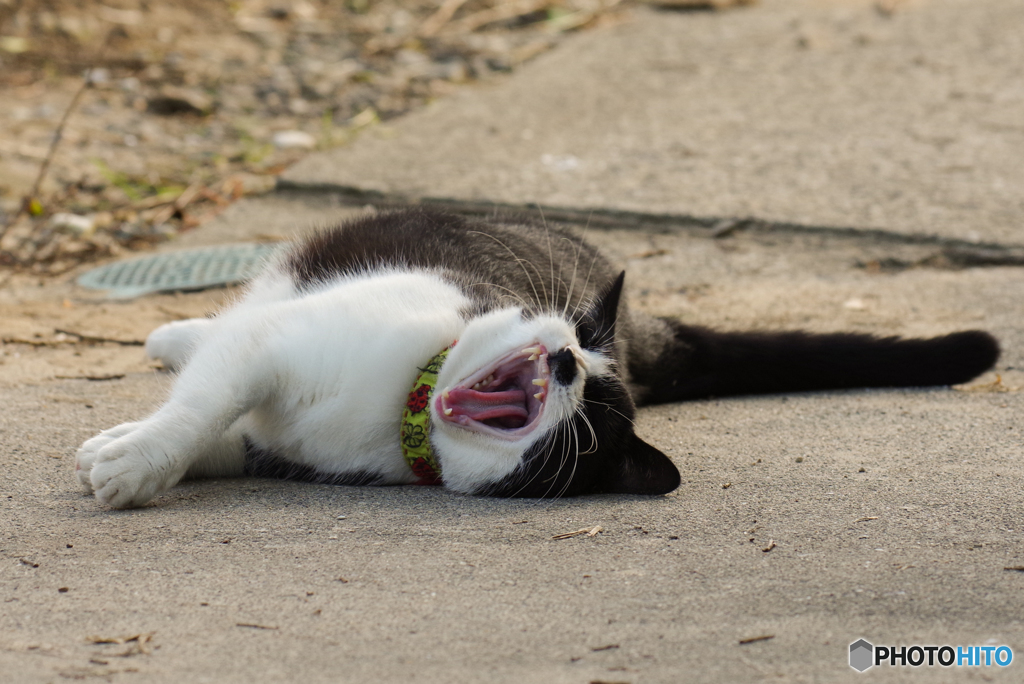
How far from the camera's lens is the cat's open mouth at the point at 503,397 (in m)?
2.12

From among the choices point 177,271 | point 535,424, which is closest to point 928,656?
point 535,424

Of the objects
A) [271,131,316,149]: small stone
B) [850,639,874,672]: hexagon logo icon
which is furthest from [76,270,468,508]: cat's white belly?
[271,131,316,149]: small stone

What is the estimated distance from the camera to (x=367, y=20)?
725cm

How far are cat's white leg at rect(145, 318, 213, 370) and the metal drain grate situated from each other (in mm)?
600

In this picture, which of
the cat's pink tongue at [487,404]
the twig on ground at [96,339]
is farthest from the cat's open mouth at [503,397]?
the twig on ground at [96,339]

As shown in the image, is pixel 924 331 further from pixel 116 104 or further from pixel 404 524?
pixel 116 104

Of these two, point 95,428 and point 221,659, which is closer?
point 221,659

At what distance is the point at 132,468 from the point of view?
199cm

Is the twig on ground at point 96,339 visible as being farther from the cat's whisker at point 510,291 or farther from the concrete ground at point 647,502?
the cat's whisker at point 510,291

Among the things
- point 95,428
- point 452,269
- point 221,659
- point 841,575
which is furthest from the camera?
point 452,269

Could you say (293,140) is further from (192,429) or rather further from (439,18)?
(192,429)

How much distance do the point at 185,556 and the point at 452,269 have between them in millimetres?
1142

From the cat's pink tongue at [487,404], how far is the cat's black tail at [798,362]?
725 millimetres

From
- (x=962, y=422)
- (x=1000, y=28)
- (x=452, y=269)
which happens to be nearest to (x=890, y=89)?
(x=1000, y=28)
